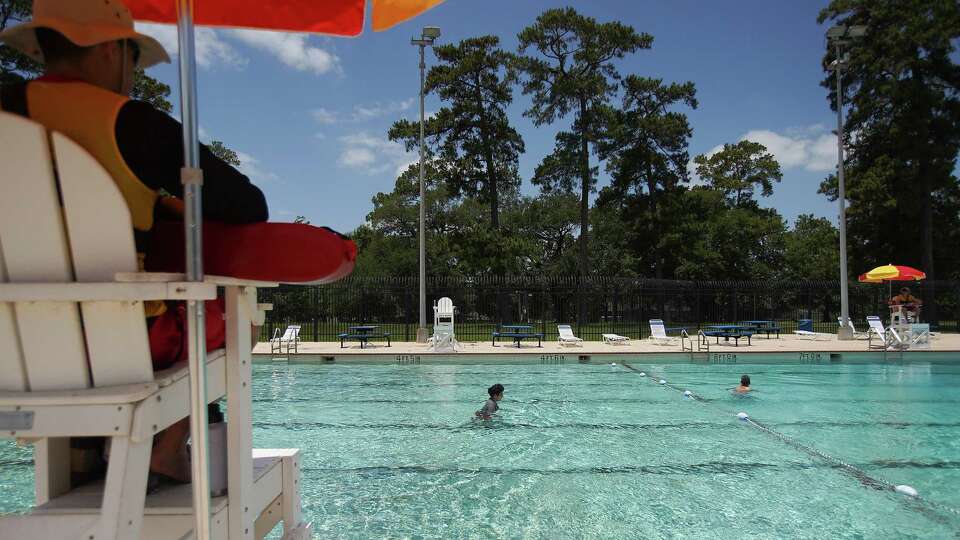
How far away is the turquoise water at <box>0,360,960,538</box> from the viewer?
459cm

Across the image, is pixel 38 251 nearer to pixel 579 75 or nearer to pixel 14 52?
pixel 14 52

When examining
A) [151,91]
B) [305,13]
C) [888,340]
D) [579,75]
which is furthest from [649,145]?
[305,13]

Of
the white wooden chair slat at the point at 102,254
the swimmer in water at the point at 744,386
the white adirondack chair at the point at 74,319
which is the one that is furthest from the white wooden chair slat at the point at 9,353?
the swimmer in water at the point at 744,386

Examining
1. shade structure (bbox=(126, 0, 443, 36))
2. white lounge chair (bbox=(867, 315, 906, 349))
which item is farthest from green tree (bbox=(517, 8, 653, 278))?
shade structure (bbox=(126, 0, 443, 36))

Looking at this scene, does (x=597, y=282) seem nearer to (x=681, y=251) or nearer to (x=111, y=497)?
(x=681, y=251)

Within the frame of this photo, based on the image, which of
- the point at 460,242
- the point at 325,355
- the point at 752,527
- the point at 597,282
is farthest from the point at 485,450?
the point at 460,242

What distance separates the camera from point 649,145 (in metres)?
31.7

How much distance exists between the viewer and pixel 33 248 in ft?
4.45

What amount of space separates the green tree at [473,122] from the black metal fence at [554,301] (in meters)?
5.98

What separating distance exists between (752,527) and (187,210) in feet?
15.5

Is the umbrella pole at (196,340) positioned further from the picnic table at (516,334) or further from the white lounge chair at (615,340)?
the white lounge chair at (615,340)

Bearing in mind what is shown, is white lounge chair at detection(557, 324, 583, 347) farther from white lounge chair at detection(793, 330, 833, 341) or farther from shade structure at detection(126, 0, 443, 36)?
shade structure at detection(126, 0, 443, 36)

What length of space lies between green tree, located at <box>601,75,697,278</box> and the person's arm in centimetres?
3000

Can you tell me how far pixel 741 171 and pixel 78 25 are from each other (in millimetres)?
46446
